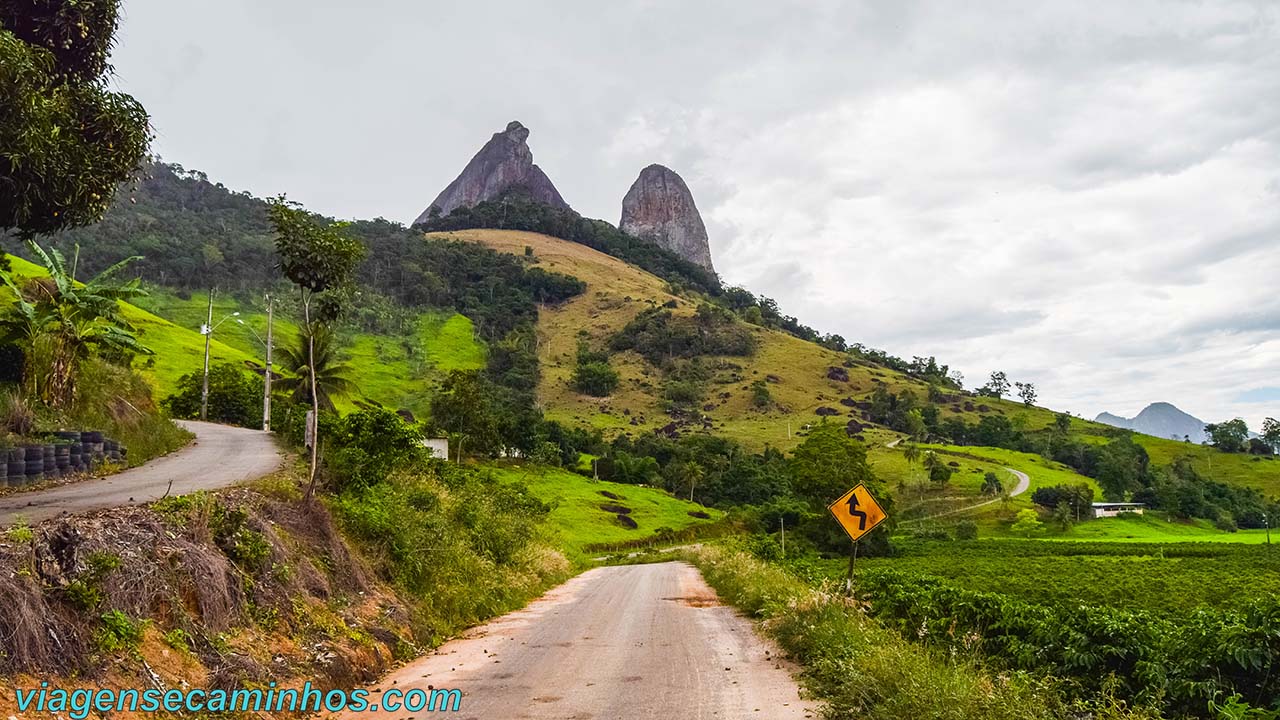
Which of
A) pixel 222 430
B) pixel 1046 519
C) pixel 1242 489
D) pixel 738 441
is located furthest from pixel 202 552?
pixel 1242 489

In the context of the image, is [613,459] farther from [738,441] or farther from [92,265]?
[92,265]

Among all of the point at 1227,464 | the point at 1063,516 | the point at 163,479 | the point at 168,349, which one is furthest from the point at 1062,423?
the point at 163,479

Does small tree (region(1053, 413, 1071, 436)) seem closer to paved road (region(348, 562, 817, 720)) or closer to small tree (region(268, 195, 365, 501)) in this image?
paved road (region(348, 562, 817, 720))

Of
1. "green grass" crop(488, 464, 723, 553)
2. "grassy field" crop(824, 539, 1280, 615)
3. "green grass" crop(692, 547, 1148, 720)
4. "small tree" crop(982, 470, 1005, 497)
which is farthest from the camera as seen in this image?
"small tree" crop(982, 470, 1005, 497)

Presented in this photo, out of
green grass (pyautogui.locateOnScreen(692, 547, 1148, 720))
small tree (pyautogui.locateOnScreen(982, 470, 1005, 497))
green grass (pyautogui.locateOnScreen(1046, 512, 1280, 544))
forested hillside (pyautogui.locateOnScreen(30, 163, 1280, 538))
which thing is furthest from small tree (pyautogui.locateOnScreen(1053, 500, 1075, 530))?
green grass (pyautogui.locateOnScreen(692, 547, 1148, 720))

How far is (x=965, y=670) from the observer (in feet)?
29.6

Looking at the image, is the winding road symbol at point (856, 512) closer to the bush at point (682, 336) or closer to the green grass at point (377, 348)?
the green grass at point (377, 348)

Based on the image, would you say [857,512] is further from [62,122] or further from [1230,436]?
[1230,436]

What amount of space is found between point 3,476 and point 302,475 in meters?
4.94

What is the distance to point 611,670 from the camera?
12.0 m

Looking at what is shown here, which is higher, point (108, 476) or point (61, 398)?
point (61, 398)

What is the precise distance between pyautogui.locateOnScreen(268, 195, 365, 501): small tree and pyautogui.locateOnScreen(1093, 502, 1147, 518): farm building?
106174 millimetres

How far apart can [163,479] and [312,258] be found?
6740mm

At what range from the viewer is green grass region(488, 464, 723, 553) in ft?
200
